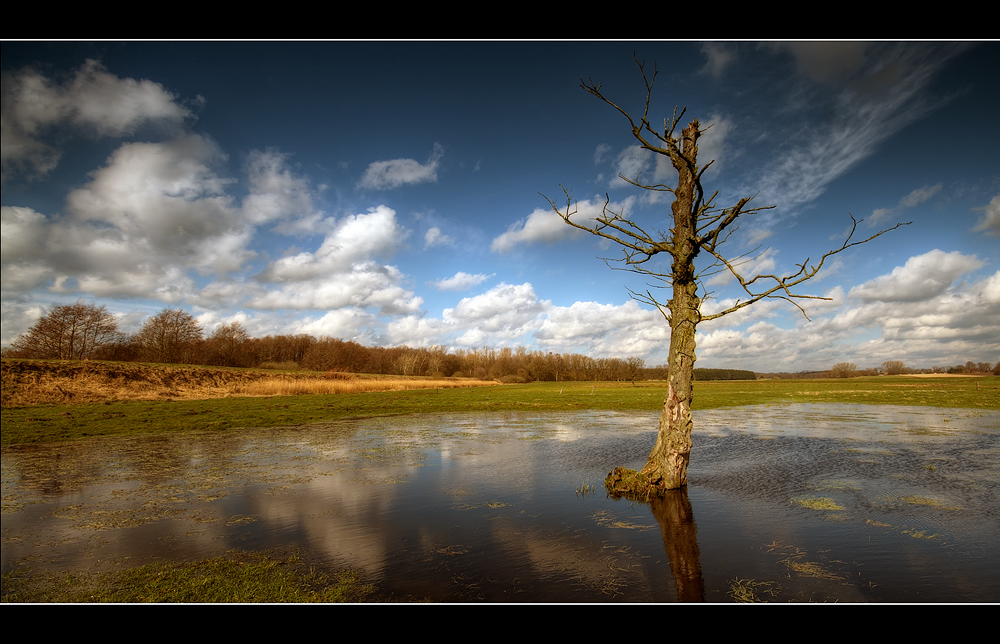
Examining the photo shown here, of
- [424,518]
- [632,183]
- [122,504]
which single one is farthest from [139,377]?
[632,183]

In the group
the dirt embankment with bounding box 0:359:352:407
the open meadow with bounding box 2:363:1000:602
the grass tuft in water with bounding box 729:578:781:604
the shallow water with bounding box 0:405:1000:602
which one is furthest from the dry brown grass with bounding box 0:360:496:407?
the grass tuft in water with bounding box 729:578:781:604

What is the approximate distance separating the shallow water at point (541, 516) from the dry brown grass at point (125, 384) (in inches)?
841

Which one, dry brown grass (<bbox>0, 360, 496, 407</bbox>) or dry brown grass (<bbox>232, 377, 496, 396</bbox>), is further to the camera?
dry brown grass (<bbox>232, 377, 496, 396</bbox>)

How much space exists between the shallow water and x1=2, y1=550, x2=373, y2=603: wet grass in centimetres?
35

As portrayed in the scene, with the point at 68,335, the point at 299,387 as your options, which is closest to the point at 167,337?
the point at 68,335

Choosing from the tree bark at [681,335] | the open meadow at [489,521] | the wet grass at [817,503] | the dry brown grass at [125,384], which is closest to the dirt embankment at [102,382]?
the dry brown grass at [125,384]

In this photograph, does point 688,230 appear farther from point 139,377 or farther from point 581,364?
point 581,364

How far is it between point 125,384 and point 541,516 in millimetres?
43561

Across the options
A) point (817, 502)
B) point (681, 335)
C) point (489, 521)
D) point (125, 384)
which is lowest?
point (489, 521)

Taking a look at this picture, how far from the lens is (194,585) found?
5730 millimetres

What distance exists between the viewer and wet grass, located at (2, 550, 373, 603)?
5.43m

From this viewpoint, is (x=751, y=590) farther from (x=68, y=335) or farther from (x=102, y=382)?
(x=68, y=335)

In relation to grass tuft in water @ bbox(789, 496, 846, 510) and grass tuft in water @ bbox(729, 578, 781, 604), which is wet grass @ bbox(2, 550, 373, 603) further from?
grass tuft in water @ bbox(789, 496, 846, 510)

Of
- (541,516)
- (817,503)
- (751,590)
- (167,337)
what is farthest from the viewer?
(167,337)
